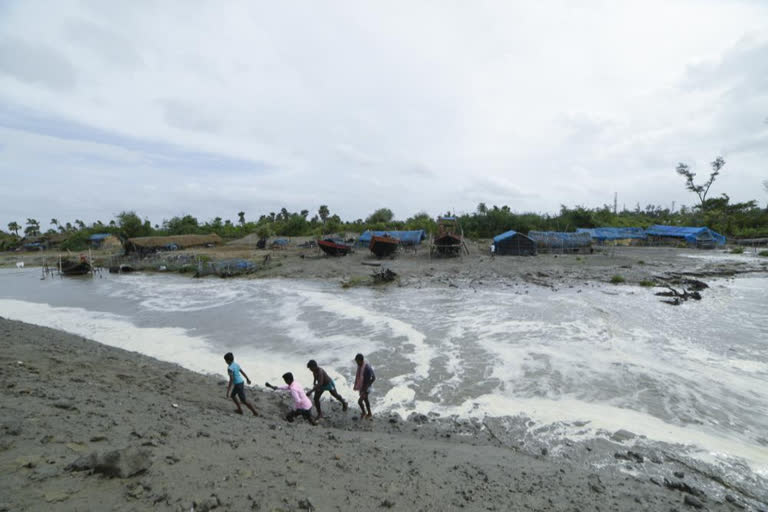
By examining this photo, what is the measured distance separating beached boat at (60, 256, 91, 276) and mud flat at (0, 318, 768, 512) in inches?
1344

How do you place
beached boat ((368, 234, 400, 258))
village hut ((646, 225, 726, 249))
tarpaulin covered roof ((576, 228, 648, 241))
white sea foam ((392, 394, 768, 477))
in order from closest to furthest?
white sea foam ((392, 394, 768, 477)) < beached boat ((368, 234, 400, 258)) < village hut ((646, 225, 726, 249)) < tarpaulin covered roof ((576, 228, 648, 241))

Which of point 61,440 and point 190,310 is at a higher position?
point 61,440

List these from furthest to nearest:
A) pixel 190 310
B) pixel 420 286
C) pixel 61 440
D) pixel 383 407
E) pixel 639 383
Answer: pixel 420 286 < pixel 190 310 < pixel 639 383 < pixel 383 407 < pixel 61 440

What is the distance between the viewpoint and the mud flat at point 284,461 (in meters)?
3.18

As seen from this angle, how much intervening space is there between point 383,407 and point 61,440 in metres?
5.10

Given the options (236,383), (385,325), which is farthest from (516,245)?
(236,383)

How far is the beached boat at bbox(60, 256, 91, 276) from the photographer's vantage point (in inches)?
1332

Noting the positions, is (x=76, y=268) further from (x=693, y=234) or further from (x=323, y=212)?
(x=693, y=234)

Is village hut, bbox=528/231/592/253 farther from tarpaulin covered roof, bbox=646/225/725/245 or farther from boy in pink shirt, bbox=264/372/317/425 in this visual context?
boy in pink shirt, bbox=264/372/317/425

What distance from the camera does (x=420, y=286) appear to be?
22.3 meters

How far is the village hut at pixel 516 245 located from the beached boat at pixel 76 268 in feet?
128

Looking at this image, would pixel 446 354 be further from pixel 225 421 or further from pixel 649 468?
pixel 225 421

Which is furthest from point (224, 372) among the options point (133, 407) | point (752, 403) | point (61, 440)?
point (752, 403)

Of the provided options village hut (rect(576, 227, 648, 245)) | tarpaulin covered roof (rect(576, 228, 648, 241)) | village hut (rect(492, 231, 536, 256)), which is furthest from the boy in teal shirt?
village hut (rect(576, 227, 648, 245))
